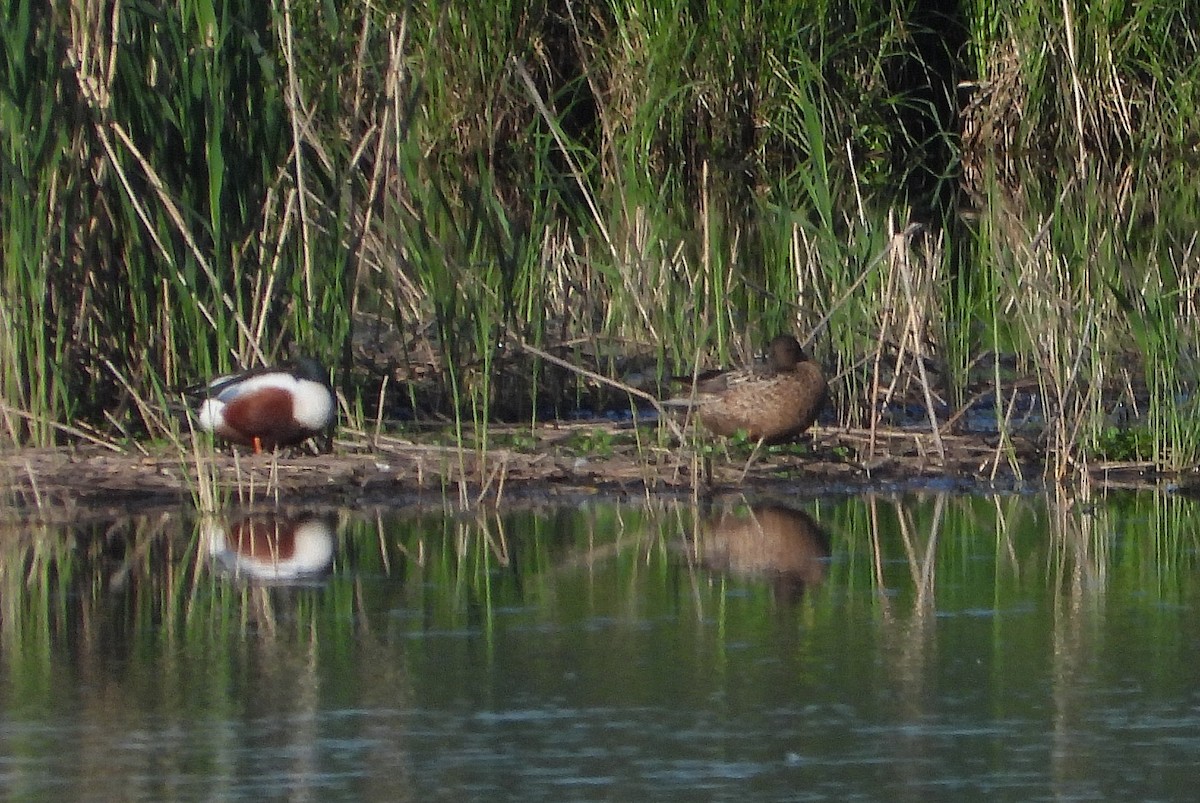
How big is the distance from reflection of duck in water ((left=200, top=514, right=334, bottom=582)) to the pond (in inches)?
0.7

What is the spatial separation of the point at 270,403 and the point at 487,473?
Result: 30.3 inches

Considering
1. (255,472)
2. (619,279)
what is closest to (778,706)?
(255,472)

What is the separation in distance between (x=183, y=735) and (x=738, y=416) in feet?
15.3

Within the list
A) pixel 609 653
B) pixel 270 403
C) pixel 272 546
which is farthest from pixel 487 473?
pixel 609 653

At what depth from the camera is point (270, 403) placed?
8172 mm

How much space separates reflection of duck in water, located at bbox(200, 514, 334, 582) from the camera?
6.75m

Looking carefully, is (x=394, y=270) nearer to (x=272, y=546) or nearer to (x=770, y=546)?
(x=272, y=546)

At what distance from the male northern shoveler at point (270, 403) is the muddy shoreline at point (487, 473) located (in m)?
0.11

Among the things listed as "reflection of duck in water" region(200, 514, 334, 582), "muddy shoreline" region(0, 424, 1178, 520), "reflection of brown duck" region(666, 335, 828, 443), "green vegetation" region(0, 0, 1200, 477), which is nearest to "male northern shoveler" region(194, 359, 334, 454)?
"muddy shoreline" region(0, 424, 1178, 520)

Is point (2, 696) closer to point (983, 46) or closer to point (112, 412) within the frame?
point (112, 412)

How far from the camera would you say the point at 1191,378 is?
9.11 m

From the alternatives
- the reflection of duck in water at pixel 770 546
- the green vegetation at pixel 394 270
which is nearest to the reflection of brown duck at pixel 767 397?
the green vegetation at pixel 394 270

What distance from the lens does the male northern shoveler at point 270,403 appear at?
26.9ft

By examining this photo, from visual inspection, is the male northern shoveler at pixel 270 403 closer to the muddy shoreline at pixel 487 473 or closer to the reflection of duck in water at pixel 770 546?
the muddy shoreline at pixel 487 473
